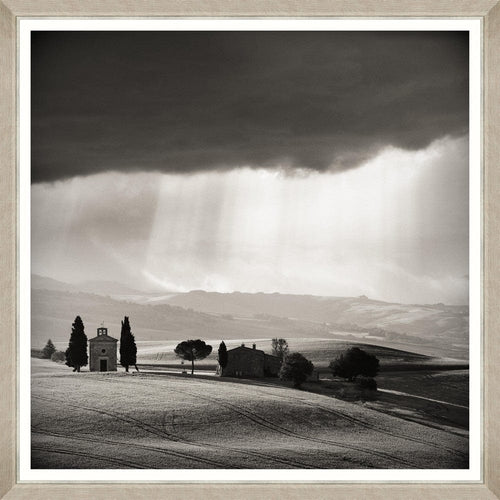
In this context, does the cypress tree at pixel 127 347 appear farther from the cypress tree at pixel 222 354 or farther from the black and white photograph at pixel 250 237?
the cypress tree at pixel 222 354

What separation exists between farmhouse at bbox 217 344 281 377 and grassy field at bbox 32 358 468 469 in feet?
0.41

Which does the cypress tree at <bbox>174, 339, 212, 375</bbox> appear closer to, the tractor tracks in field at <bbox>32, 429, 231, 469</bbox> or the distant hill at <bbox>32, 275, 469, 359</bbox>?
the distant hill at <bbox>32, 275, 469, 359</bbox>

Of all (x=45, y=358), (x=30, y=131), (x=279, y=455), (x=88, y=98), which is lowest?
(x=279, y=455)

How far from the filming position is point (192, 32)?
4.40m

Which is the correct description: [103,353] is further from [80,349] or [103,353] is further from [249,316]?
[249,316]

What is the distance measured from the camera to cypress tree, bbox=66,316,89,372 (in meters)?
4.36

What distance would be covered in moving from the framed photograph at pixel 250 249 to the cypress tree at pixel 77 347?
0.06ft

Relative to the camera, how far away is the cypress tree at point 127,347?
443 cm

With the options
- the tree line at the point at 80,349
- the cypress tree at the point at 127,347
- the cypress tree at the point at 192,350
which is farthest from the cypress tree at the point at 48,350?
the cypress tree at the point at 192,350

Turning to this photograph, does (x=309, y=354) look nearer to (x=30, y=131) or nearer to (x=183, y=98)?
(x=183, y=98)

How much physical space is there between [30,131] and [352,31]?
8.38 ft

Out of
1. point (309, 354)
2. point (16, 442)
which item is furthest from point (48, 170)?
point (309, 354)

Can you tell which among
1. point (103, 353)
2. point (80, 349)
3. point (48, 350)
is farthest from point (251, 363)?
point (48, 350)

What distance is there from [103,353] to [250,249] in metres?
1.40
